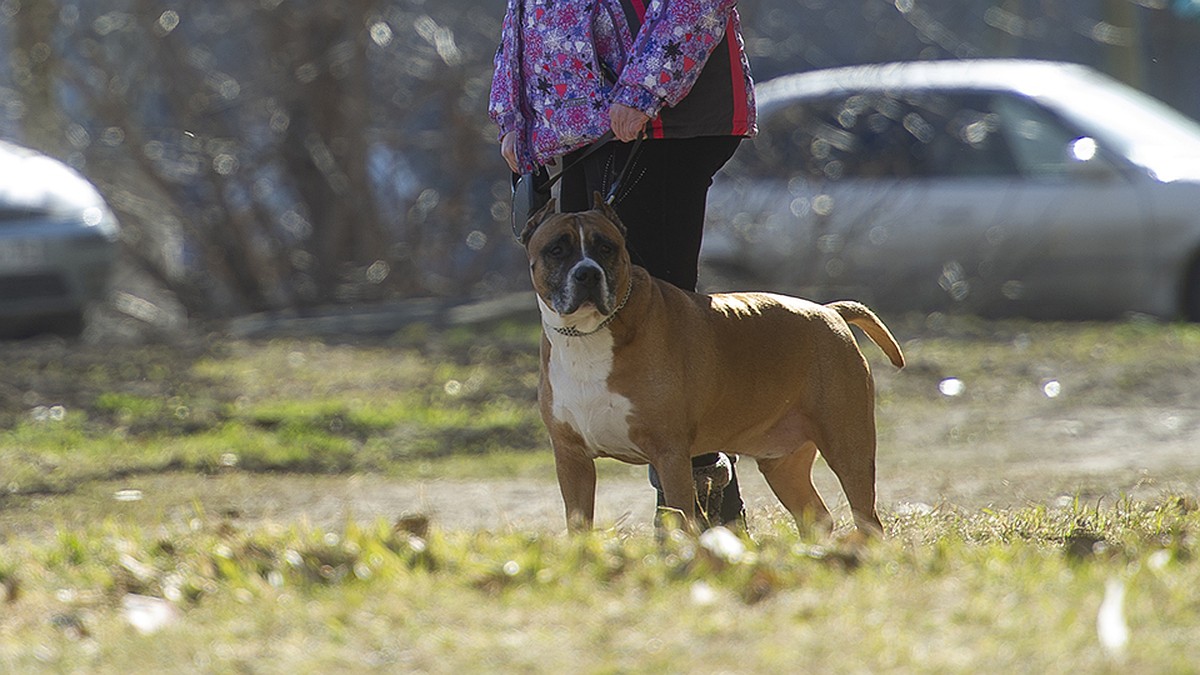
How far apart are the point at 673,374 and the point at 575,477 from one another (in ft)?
1.36

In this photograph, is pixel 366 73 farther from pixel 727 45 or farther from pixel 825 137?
pixel 727 45

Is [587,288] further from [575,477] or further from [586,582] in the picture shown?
[586,582]

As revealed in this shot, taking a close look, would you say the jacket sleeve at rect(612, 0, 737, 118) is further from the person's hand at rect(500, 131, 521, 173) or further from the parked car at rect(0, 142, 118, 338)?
the parked car at rect(0, 142, 118, 338)

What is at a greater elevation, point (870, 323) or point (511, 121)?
point (511, 121)

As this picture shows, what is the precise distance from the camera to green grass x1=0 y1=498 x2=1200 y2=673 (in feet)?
10.0

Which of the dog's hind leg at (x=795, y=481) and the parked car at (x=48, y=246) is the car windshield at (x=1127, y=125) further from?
the dog's hind leg at (x=795, y=481)

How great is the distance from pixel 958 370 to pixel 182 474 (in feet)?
14.2

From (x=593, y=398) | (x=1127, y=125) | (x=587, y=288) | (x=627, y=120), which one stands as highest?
(x=627, y=120)

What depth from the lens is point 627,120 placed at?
4547 mm

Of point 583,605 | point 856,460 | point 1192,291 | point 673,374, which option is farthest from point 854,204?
point 583,605

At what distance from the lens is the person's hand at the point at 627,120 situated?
4535 millimetres

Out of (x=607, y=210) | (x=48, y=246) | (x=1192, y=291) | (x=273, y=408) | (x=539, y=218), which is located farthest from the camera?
(x=1192, y=291)

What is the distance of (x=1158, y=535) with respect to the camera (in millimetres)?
4543

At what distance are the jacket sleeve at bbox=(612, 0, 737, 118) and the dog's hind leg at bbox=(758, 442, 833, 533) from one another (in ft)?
4.13
